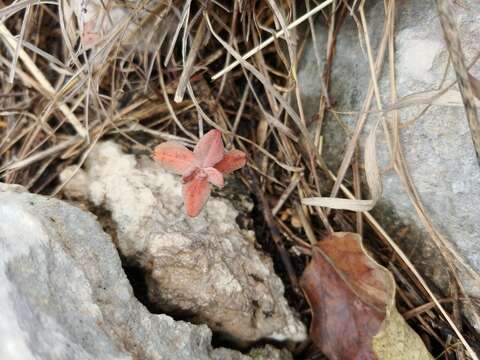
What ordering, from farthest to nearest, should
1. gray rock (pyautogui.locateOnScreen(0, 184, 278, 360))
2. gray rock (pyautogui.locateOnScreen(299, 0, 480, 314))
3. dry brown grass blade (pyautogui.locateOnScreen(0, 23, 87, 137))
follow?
dry brown grass blade (pyautogui.locateOnScreen(0, 23, 87, 137)), gray rock (pyautogui.locateOnScreen(299, 0, 480, 314)), gray rock (pyautogui.locateOnScreen(0, 184, 278, 360))

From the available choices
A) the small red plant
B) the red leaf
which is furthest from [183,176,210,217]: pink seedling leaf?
the red leaf

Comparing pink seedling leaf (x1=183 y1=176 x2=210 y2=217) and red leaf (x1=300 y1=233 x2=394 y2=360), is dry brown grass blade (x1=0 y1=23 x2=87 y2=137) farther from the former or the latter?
red leaf (x1=300 y1=233 x2=394 y2=360)

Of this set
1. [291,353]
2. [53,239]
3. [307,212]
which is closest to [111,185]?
[53,239]

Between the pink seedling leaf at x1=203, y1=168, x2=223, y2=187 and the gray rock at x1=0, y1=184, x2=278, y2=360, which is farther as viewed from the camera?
the pink seedling leaf at x1=203, y1=168, x2=223, y2=187

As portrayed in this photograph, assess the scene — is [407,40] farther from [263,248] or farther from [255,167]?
[263,248]

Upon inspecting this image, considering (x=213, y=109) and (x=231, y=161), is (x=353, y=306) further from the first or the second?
(x=213, y=109)

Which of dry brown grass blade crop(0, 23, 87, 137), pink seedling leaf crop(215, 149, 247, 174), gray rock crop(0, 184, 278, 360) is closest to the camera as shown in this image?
gray rock crop(0, 184, 278, 360)

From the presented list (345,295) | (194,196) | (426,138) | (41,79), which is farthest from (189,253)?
(41,79)
